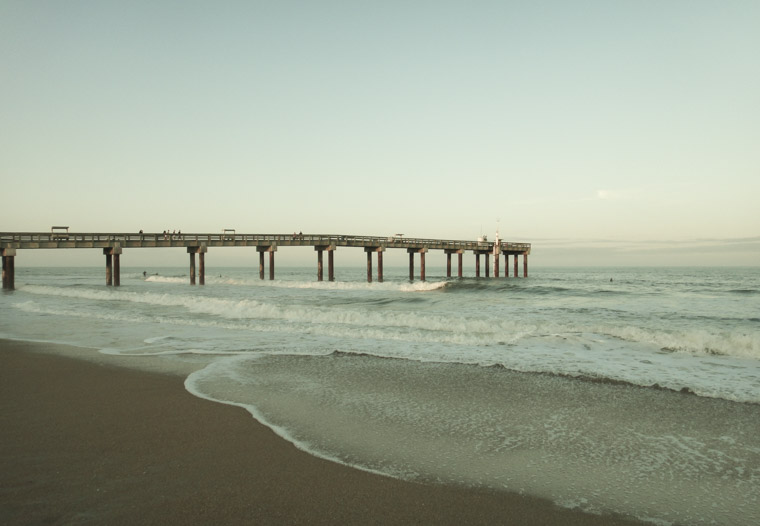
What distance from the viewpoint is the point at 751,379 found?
7.44m

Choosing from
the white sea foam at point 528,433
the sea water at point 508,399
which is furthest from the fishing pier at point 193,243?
the white sea foam at point 528,433

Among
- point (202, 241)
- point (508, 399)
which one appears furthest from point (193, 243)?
point (508, 399)

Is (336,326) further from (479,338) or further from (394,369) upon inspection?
(394,369)

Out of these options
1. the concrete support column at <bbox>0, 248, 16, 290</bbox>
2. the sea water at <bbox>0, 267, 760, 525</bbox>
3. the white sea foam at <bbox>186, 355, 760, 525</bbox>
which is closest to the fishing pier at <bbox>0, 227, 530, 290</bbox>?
the concrete support column at <bbox>0, 248, 16, 290</bbox>

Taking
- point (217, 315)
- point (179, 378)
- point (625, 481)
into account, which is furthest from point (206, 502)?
point (217, 315)

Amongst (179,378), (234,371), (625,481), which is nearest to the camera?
(625,481)

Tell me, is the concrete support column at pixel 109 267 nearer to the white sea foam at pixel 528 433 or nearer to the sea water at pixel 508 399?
the sea water at pixel 508 399

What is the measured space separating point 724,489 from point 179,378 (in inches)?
253

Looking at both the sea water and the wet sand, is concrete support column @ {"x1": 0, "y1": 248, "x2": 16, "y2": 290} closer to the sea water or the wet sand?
the sea water

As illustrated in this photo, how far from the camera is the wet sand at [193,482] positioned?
307cm

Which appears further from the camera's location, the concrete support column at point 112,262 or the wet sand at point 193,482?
the concrete support column at point 112,262

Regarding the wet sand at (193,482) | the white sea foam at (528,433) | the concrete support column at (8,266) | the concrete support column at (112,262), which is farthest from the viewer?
the concrete support column at (112,262)

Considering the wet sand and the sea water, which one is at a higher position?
the wet sand

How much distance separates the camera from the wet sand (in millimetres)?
3072
